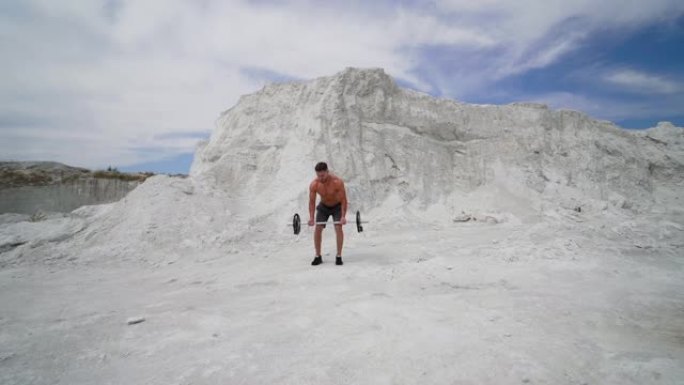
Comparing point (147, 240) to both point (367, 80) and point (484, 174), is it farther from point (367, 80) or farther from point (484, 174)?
point (484, 174)

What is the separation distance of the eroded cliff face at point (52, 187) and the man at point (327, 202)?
40.7 feet

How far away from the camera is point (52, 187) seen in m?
14.7

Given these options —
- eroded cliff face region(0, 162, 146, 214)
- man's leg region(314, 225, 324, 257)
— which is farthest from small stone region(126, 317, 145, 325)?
eroded cliff face region(0, 162, 146, 214)

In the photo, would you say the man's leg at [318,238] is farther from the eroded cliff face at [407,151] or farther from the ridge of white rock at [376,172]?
the eroded cliff face at [407,151]

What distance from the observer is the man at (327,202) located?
632 centimetres

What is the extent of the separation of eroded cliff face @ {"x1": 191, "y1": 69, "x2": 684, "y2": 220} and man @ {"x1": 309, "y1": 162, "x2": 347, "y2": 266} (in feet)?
10.1

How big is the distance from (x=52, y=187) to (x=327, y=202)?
13356 millimetres

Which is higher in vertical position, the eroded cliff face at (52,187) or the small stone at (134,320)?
the eroded cliff face at (52,187)

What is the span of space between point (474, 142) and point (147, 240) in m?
10.3

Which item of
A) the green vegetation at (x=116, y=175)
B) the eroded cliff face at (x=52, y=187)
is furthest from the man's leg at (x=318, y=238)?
the green vegetation at (x=116, y=175)

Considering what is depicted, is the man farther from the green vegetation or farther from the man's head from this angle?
the green vegetation

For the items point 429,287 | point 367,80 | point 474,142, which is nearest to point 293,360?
point 429,287

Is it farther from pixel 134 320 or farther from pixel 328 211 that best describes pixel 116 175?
pixel 134 320

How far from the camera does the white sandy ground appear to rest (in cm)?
274
